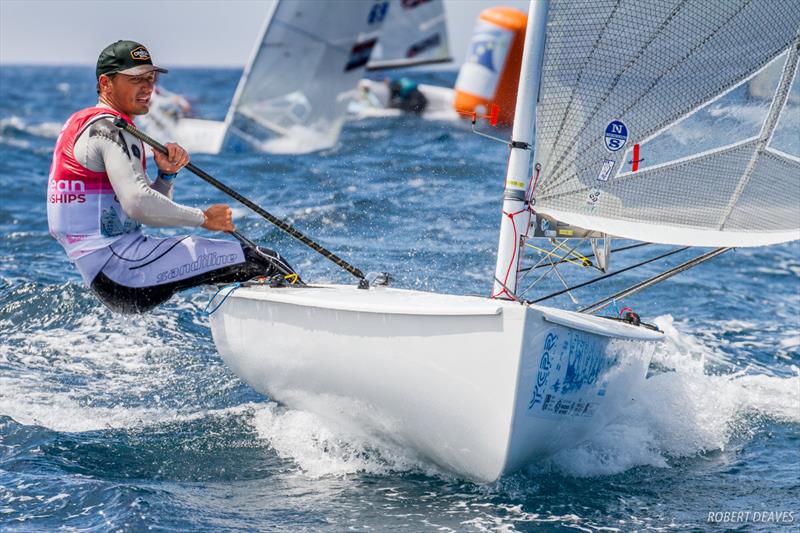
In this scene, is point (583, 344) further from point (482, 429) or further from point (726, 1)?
point (726, 1)

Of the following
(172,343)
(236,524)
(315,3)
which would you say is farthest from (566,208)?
(315,3)

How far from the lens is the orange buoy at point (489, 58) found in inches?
632

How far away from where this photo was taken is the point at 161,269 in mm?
4203

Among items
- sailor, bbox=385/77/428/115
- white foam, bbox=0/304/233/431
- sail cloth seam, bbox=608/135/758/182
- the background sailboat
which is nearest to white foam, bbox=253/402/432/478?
white foam, bbox=0/304/233/431

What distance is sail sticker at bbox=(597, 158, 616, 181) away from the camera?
13.3 ft

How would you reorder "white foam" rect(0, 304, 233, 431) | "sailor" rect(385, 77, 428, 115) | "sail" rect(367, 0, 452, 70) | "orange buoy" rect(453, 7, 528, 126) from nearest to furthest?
1. "white foam" rect(0, 304, 233, 431)
2. "orange buoy" rect(453, 7, 528, 126)
3. "sail" rect(367, 0, 452, 70)
4. "sailor" rect(385, 77, 428, 115)

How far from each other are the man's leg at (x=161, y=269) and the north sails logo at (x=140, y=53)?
2.44 feet

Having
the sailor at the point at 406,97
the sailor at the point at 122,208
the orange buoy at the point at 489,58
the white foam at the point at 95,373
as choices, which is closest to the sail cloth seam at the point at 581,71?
the sailor at the point at 122,208

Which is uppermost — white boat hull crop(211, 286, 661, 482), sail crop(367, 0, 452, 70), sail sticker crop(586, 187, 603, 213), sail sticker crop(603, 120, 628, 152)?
sail crop(367, 0, 452, 70)

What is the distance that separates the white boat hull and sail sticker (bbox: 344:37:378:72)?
33.5 ft

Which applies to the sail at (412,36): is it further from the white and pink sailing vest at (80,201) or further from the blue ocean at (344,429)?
the white and pink sailing vest at (80,201)

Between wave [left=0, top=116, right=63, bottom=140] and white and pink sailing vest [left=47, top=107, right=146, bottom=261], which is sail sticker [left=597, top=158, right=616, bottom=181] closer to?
white and pink sailing vest [left=47, top=107, right=146, bottom=261]

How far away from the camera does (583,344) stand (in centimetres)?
376

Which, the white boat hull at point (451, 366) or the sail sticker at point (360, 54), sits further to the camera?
the sail sticker at point (360, 54)
